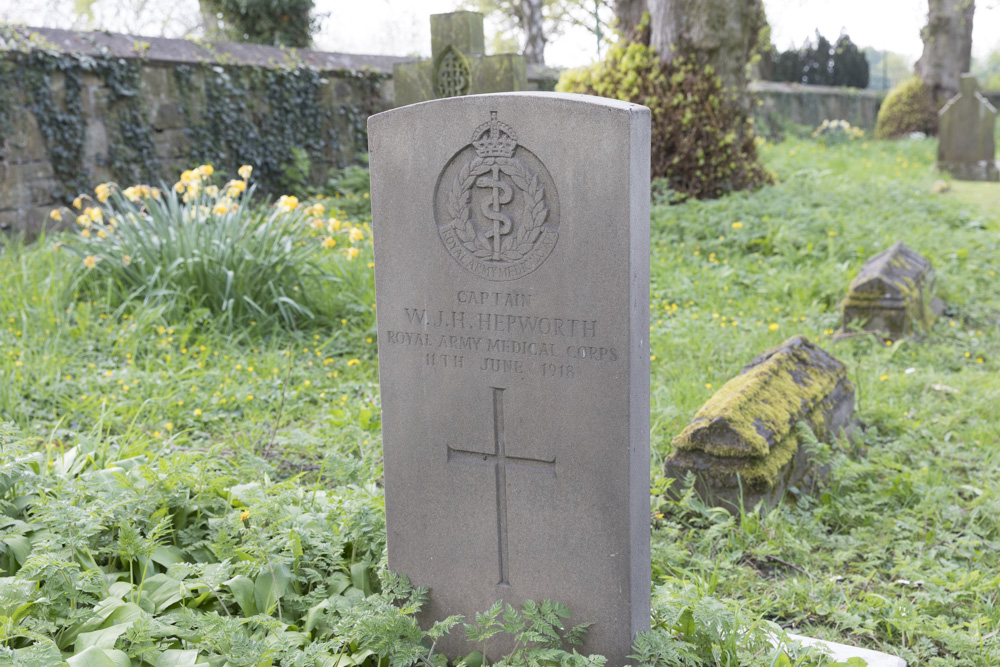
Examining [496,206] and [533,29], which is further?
[533,29]

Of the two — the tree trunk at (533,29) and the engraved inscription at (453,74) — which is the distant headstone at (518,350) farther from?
the tree trunk at (533,29)

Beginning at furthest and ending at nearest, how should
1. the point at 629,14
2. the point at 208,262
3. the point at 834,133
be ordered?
the point at 834,133
the point at 629,14
the point at 208,262

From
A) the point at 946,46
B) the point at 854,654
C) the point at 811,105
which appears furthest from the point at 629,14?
the point at 946,46

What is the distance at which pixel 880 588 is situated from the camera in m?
2.83

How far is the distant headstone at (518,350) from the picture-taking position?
196 cm

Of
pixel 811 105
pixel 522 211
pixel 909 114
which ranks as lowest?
pixel 522 211

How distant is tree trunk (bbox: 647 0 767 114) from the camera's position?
8305mm

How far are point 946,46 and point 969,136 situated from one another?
7.52 m

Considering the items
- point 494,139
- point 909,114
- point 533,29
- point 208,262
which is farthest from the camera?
point 533,29

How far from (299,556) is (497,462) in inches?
29.7

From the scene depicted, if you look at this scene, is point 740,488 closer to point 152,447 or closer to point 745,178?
point 152,447

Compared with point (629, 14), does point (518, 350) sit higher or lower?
lower

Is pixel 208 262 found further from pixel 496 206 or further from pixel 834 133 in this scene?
pixel 834 133

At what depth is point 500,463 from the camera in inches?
87.3
